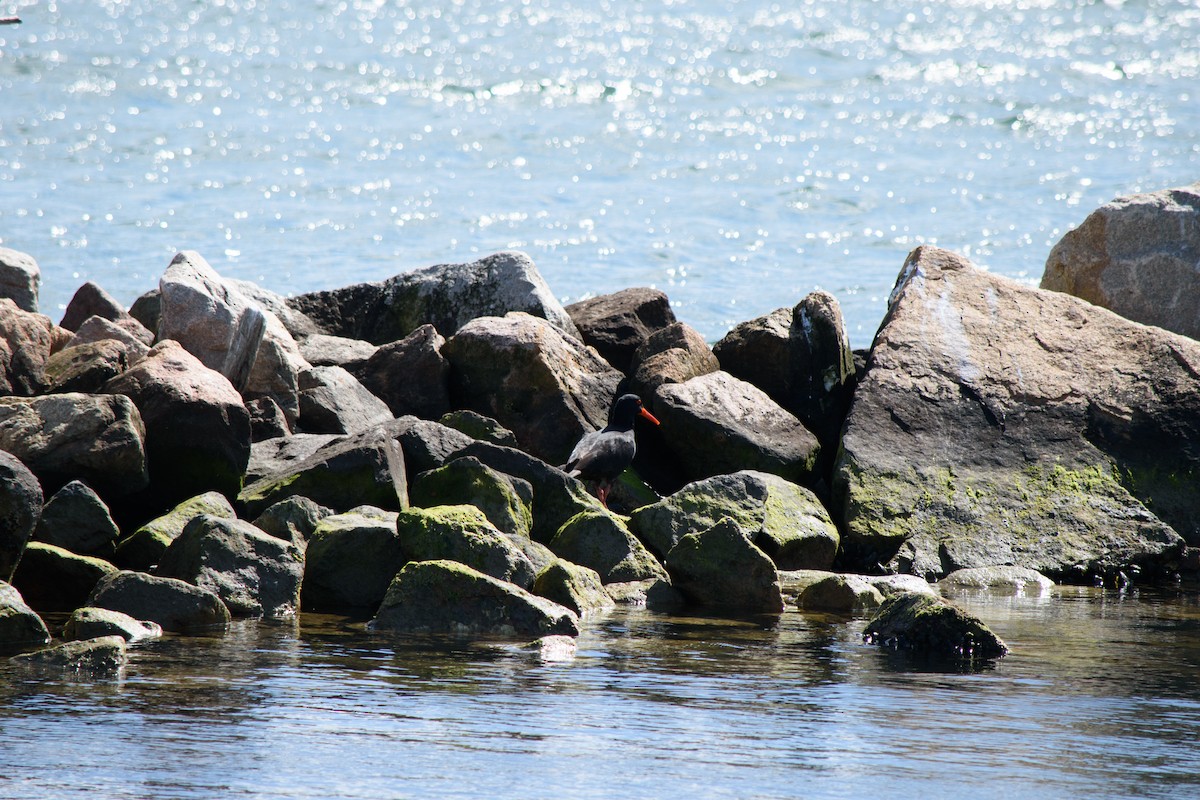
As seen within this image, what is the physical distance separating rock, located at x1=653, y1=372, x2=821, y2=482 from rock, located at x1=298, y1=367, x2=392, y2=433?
8.41 ft

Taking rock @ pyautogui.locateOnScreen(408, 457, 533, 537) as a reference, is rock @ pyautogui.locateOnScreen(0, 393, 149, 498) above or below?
above

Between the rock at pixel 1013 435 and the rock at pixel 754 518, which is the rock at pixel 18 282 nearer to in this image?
the rock at pixel 754 518

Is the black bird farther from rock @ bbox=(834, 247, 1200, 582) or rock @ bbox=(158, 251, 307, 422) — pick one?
rock @ bbox=(158, 251, 307, 422)

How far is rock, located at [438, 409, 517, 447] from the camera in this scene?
39.2 feet

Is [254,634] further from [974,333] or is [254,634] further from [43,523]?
[974,333]

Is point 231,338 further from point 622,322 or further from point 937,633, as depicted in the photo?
point 937,633

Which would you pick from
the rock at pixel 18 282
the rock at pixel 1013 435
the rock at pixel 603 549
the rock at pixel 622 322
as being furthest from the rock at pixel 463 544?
the rock at pixel 18 282

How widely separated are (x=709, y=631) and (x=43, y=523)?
4.26 meters

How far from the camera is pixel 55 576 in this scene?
8.93 metres

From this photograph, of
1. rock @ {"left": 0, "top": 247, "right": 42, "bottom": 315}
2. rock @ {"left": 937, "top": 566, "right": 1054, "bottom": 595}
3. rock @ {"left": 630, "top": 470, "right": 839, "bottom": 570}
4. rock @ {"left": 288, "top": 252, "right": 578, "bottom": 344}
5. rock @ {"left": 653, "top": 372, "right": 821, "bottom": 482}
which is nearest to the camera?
rock @ {"left": 630, "top": 470, "right": 839, "bottom": 570}

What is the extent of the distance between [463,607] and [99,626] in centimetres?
205

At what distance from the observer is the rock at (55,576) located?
29.1 feet

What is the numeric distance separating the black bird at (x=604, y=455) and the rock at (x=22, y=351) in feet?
14.1

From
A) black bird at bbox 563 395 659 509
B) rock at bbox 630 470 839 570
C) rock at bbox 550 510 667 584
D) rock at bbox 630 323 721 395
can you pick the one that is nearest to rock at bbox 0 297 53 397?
black bird at bbox 563 395 659 509
